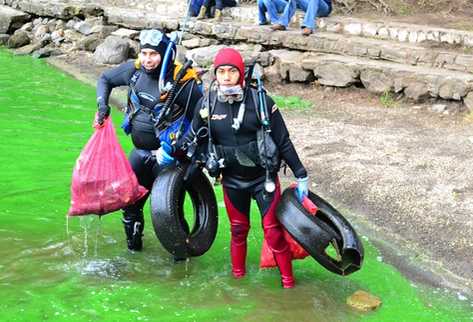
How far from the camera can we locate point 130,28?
1597 centimetres

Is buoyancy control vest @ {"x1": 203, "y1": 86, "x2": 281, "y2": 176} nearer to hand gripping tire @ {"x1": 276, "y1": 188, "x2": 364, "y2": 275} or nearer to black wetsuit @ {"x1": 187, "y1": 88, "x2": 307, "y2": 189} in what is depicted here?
black wetsuit @ {"x1": 187, "y1": 88, "x2": 307, "y2": 189}

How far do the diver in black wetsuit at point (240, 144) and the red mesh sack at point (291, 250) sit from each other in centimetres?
6

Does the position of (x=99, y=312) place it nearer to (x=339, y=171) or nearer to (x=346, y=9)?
(x=339, y=171)

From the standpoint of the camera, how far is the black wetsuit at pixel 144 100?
5.36m

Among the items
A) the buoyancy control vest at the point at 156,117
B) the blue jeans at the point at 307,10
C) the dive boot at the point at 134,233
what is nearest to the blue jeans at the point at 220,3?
the blue jeans at the point at 307,10

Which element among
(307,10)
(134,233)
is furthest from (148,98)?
(307,10)

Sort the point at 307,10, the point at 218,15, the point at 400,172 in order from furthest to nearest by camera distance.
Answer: the point at 218,15, the point at 307,10, the point at 400,172

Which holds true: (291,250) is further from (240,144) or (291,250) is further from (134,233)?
(134,233)

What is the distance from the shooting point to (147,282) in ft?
18.4

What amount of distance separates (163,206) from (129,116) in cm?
84

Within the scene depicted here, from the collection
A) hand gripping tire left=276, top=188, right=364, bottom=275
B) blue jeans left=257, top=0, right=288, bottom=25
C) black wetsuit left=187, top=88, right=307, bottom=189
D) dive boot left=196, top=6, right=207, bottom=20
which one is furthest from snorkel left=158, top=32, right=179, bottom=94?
dive boot left=196, top=6, right=207, bottom=20

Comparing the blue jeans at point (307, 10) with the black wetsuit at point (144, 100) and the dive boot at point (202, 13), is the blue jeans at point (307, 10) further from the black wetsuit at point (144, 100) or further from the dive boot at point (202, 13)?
the black wetsuit at point (144, 100)

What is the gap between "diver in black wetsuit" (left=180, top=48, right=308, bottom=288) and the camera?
4.92 meters

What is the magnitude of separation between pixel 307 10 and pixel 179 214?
26.7 ft
